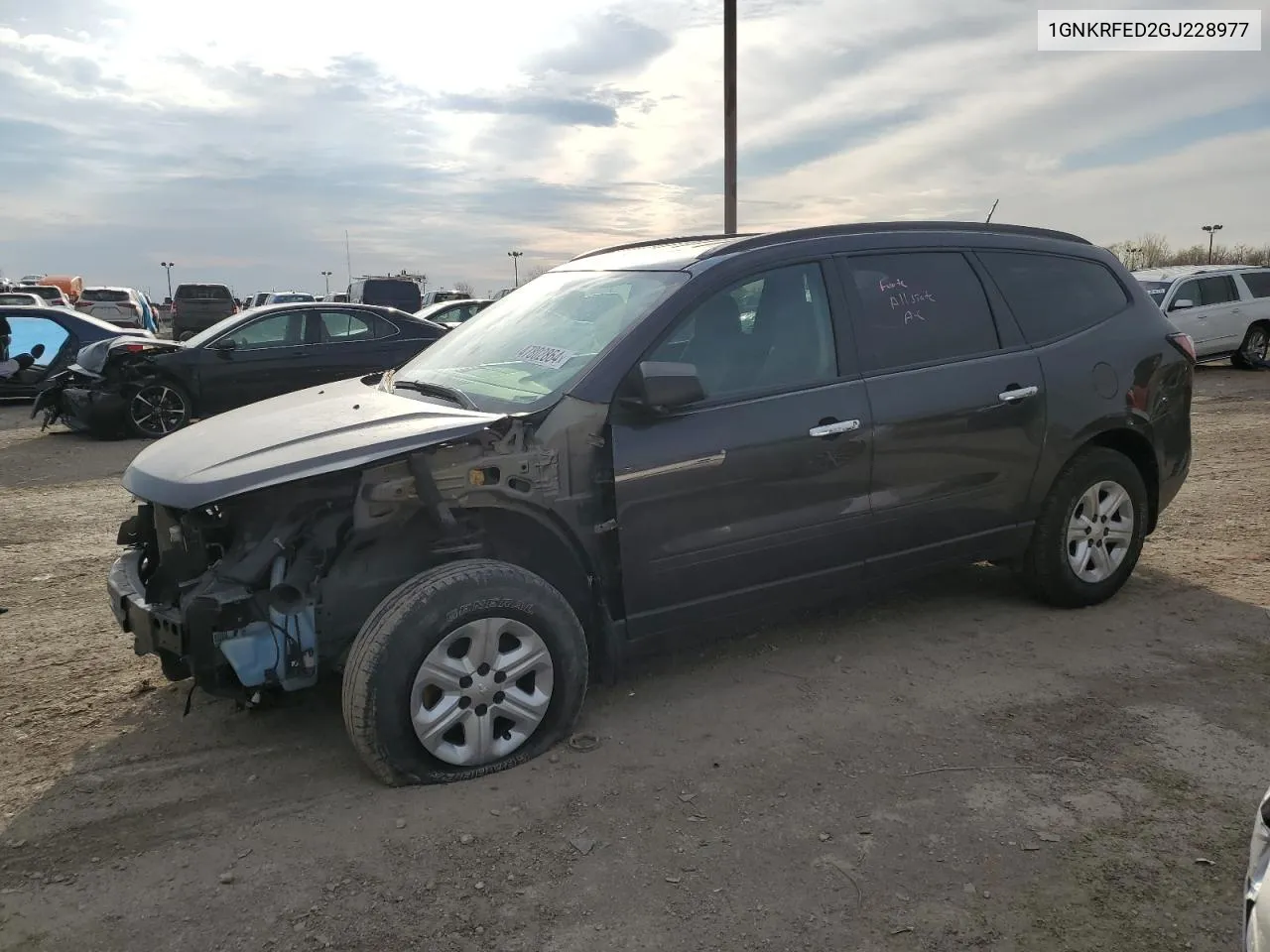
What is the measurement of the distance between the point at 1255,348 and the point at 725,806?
59.8 ft

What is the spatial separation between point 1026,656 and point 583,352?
2.42 meters

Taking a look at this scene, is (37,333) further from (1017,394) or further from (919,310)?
(1017,394)

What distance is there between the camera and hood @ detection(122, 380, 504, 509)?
3.17 meters

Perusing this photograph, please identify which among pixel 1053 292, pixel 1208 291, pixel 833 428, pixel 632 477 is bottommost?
pixel 632 477

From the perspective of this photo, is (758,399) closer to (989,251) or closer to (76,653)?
(989,251)

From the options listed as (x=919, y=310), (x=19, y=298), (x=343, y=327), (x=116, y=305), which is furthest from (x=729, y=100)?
(x=116, y=305)

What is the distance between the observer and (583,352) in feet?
12.5

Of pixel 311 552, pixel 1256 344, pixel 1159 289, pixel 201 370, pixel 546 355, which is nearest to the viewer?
pixel 311 552

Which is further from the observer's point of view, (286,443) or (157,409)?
(157,409)

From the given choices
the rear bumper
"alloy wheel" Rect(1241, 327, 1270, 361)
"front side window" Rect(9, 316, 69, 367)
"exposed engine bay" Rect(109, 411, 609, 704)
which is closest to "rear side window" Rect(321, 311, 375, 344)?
the rear bumper

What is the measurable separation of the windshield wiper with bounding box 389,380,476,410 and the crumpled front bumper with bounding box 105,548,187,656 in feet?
4.10

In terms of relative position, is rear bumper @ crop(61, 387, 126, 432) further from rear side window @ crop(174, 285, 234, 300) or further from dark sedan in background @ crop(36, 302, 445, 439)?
rear side window @ crop(174, 285, 234, 300)

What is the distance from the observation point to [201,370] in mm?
11031

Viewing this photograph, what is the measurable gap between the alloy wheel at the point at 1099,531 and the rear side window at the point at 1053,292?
822 millimetres
